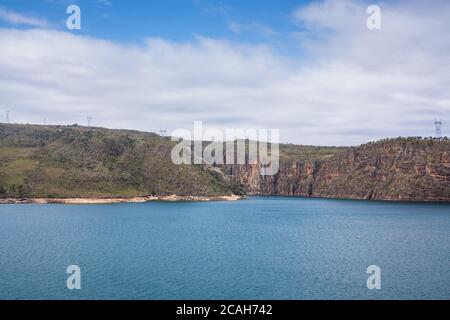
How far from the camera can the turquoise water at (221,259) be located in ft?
167

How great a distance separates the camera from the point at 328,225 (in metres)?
117

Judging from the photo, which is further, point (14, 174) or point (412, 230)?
point (14, 174)

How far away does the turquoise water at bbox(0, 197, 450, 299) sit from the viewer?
167 ft

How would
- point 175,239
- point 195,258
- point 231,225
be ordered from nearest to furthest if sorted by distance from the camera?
point 195,258 → point 175,239 → point 231,225

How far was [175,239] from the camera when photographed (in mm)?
90875

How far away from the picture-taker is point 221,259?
68.8m
